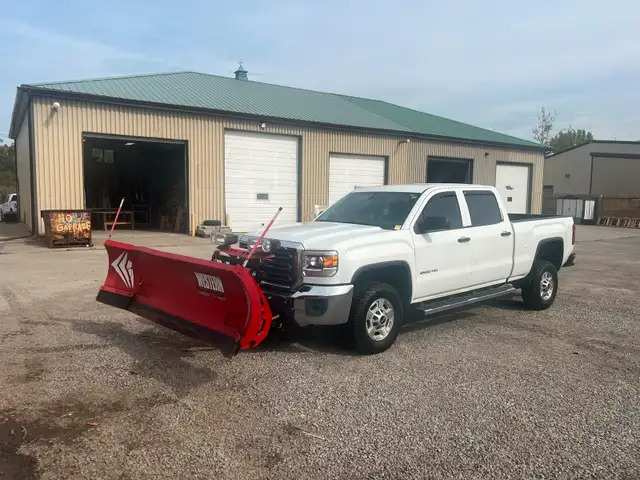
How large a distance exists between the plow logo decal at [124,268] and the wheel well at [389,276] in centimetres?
259

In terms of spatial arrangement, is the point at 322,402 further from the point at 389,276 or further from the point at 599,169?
the point at 599,169

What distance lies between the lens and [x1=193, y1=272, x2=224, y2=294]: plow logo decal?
5141mm

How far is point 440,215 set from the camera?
695 cm

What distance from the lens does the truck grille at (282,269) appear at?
5.58 m

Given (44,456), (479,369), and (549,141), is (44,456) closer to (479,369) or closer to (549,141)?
(479,369)

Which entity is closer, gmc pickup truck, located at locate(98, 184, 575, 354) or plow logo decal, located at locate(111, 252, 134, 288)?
gmc pickup truck, located at locate(98, 184, 575, 354)

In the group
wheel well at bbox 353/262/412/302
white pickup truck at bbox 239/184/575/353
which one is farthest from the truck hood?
wheel well at bbox 353/262/412/302

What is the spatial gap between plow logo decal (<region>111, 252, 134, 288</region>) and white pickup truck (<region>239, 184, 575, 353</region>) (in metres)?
1.33

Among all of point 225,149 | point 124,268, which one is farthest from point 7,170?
point 124,268

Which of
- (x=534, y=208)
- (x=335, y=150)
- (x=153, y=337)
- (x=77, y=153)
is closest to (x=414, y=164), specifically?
(x=335, y=150)

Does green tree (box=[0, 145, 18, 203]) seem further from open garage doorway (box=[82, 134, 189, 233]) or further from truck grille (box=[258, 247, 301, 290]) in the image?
truck grille (box=[258, 247, 301, 290])

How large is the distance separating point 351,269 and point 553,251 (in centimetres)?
458

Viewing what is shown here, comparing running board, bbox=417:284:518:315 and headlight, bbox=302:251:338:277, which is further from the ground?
headlight, bbox=302:251:338:277

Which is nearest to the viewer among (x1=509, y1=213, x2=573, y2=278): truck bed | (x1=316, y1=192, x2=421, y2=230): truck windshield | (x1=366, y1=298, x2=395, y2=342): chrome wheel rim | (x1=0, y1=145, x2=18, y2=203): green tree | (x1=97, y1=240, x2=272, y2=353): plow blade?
(x1=97, y1=240, x2=272, y2=353): plow blade
